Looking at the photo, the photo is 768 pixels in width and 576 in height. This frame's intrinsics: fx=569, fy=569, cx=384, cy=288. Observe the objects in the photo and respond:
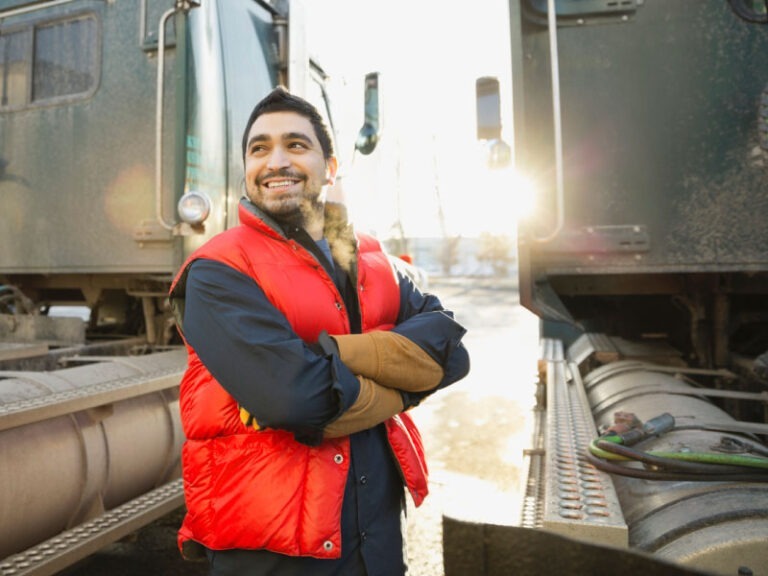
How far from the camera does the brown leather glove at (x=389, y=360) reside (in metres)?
1.41

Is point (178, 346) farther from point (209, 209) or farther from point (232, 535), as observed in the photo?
point (232, 535)

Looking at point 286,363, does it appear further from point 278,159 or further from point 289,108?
point 289,108

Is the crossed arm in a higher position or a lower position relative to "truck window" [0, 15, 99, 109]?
lower

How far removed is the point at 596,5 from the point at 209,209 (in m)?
2.04

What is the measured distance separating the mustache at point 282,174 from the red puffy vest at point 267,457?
0.13 m

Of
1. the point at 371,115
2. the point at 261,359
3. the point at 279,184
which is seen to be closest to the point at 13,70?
the point at 371,115

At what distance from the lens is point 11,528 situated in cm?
205

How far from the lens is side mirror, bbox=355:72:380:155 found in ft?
13.3

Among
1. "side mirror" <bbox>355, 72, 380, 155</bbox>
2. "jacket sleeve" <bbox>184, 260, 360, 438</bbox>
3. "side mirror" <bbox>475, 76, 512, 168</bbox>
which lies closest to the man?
"jacket sleeve" <bbox>184, 260, 360, 438</bbox>

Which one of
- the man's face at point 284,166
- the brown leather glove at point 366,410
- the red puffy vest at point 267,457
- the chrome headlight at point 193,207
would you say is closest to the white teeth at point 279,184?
the man's face at point 284,166

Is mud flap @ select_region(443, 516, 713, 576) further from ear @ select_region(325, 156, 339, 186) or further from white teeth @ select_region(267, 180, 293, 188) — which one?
ear @ select_region(325, 156, 339, 186)

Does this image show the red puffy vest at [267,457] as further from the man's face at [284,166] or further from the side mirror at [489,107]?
the side mirror at [489,107]

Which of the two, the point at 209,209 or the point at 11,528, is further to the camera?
the point at 209,209

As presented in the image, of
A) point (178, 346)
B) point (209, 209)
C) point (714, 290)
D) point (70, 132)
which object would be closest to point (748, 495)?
point (714, 290)
